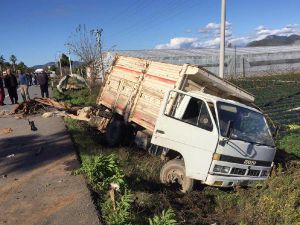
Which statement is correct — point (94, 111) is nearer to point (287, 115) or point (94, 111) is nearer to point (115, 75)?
point (115, 75)

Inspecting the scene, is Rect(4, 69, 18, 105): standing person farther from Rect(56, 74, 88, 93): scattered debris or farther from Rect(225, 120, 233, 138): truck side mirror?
Rect(225, 120, 233, 138): truck side mirror

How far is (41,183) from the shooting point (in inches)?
332

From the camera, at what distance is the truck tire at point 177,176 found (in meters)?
8.64

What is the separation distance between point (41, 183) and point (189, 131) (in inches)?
124

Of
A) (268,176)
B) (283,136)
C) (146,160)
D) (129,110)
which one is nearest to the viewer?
(268,176)

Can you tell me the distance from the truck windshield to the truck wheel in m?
4.07

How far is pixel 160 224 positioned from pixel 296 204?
2.95 m

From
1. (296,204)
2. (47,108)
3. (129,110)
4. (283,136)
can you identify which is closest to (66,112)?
(47,108)

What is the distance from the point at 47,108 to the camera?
1773 cm

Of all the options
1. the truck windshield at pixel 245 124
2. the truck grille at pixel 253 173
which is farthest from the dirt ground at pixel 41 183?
the truck grille at pixel 253 173

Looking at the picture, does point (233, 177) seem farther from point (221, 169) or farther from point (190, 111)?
point (190, 111)

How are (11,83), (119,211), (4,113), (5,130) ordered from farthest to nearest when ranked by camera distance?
1. (11,83)
2. (4,113)
3. (5,130)
4. (119,211)

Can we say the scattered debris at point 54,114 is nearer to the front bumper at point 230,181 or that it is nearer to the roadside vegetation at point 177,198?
the roadside vegetation at point 177,198

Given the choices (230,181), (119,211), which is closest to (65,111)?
(230,181)
